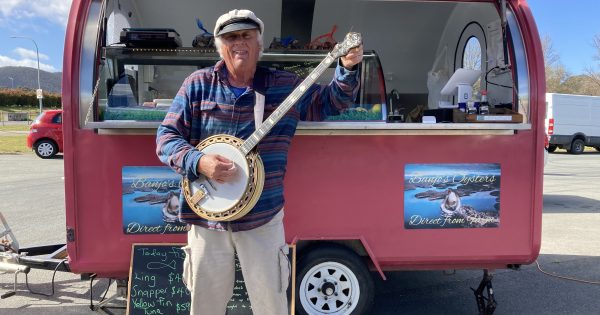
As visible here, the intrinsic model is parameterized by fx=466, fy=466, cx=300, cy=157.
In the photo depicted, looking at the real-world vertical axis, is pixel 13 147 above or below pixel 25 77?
below

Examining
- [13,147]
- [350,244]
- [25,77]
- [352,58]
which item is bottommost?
[13,147]

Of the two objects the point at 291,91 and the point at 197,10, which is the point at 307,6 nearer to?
the point at 197,10

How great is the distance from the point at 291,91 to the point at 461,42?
298cm

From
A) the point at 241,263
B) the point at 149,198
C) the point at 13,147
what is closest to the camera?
the point at 241,263

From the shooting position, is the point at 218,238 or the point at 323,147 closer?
the point at 218,238

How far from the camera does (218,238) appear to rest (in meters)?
2.28

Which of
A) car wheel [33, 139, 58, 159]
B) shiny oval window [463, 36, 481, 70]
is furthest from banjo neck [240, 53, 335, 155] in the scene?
car wheel [33, 139, 58, 159]

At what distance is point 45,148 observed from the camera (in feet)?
47.5

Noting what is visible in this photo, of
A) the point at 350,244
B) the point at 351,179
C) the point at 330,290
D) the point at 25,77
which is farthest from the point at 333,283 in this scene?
the point at 25,77

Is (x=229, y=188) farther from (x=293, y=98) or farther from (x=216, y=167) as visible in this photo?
(x=293, y=98)

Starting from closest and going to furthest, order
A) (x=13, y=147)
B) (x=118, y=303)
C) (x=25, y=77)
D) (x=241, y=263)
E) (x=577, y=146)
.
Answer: (x=241, y=263) → (x=118, y=303) → (x=13, y=147) → (x=577, y=146) → (x=25, y=77)

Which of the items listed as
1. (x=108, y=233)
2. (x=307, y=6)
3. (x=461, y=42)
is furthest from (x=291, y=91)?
(x=461, y=42)

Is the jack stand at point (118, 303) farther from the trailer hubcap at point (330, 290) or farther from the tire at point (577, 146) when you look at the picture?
the tire at point (577, 146)

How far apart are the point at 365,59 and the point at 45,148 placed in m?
13.7
